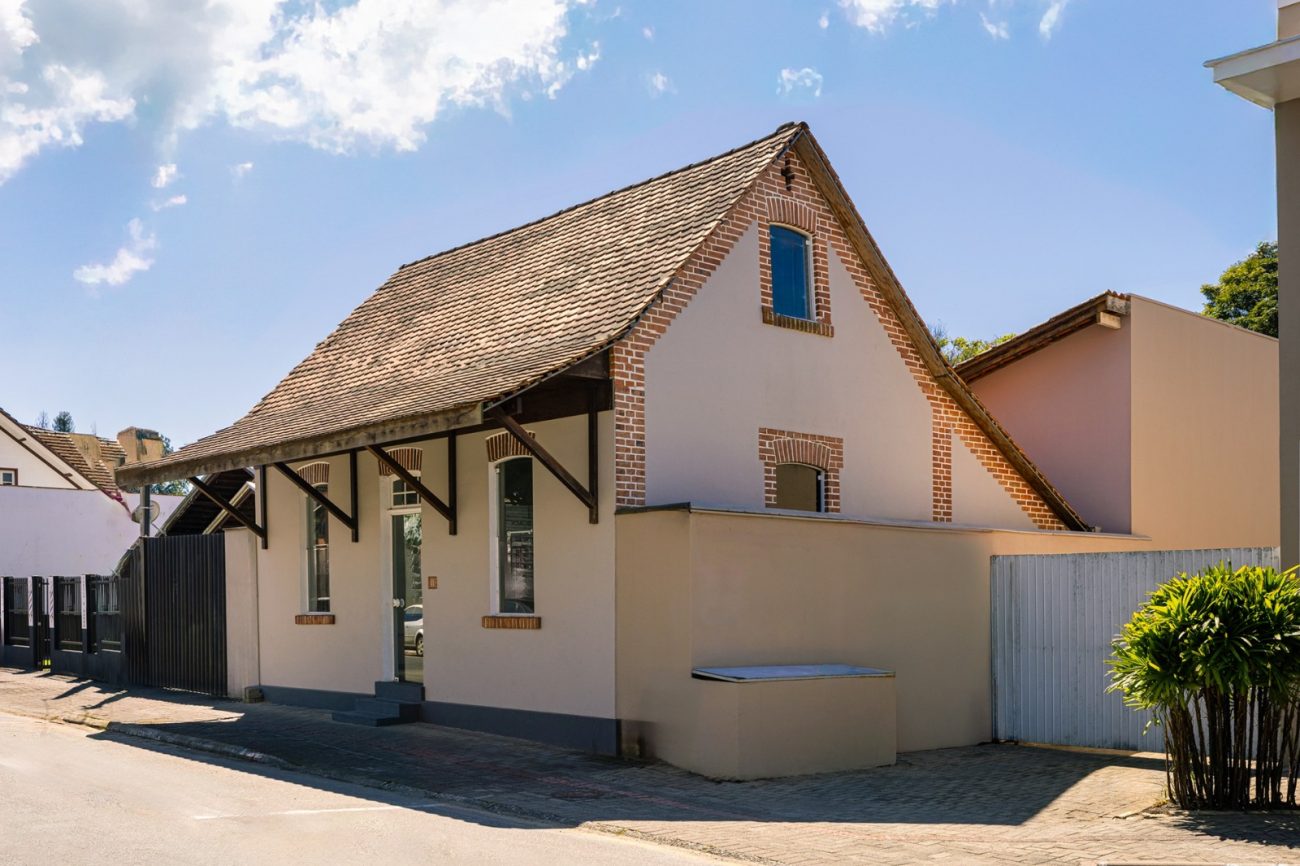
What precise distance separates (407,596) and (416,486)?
209cm

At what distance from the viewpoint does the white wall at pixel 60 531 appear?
34.7 m

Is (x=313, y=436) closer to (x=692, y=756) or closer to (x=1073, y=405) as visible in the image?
(x=692, y=756)

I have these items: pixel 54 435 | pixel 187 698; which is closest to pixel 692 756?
pixel 187 698

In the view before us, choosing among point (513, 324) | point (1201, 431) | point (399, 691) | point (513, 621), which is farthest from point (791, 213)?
point (1201, 431)

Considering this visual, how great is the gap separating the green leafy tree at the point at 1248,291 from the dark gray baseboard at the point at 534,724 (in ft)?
89.9

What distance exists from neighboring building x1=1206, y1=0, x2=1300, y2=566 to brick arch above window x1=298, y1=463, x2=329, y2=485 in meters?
11.4

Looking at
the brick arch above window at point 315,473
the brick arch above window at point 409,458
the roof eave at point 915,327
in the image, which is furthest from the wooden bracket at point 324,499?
the roof eave at point 915,327

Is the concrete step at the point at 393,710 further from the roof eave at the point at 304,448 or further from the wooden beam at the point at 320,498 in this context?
the roof eave at the point at 304,448

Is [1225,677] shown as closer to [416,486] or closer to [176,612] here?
[416,486]

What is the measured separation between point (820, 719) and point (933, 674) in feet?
9.43

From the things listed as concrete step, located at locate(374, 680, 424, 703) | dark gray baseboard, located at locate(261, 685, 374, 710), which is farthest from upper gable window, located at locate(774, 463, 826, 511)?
dark gray baseboard, located at locate(261, 685, 374, 710)

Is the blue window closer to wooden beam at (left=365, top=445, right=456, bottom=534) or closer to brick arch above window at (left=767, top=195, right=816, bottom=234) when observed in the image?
brick arch above window at (left=767, top=195, right=816, bottom=234)

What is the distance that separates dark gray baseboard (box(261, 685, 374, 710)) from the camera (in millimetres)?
16656

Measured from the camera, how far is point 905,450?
55.1ft
